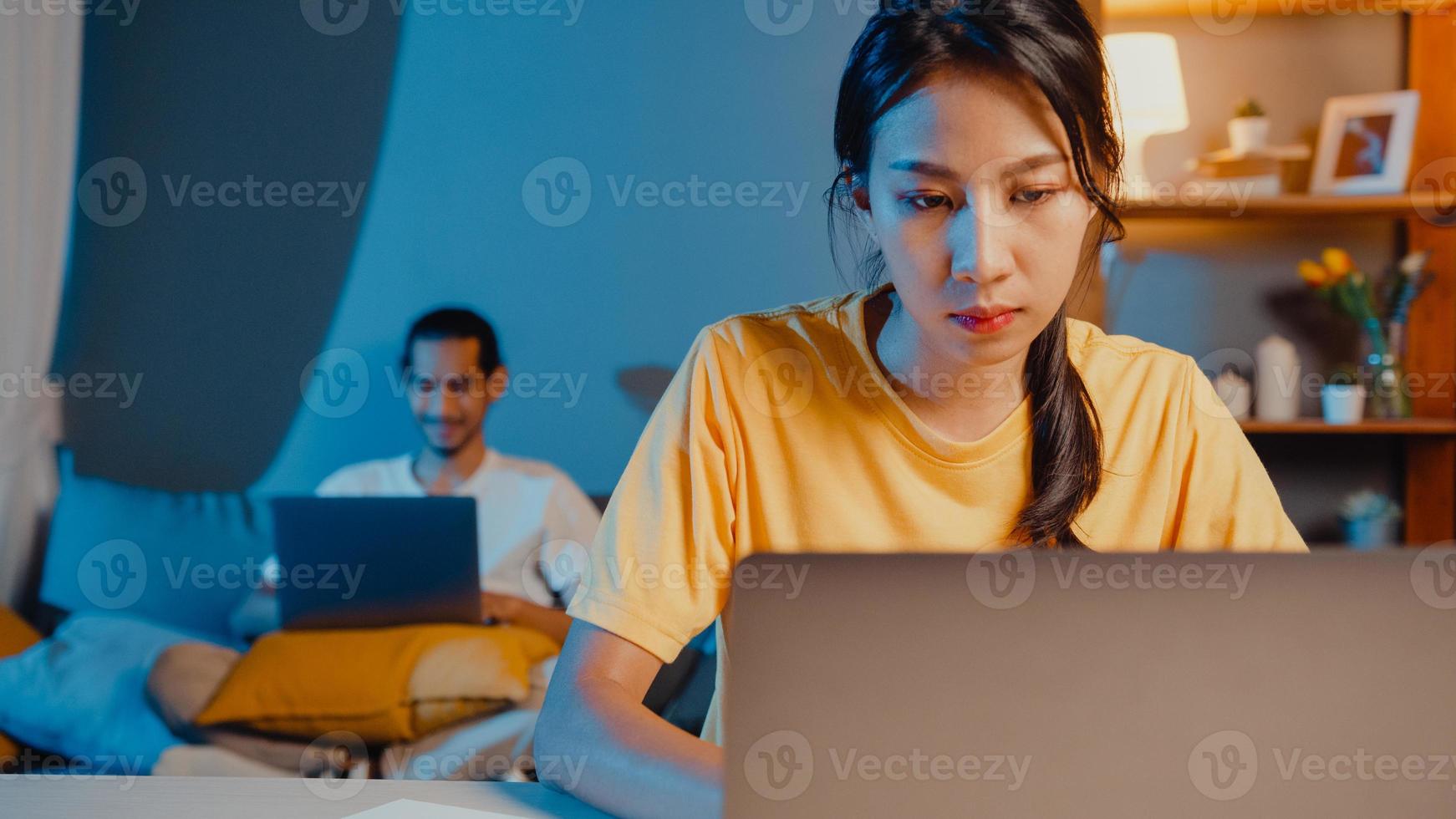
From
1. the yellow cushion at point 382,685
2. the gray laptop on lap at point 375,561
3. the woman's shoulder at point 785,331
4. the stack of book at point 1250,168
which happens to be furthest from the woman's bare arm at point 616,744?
the stack of book at point 1250,168

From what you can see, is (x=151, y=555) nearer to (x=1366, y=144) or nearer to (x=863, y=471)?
(x=863, y=471)

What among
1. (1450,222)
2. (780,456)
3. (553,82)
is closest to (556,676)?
(780,456)

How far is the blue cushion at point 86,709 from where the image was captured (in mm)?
2045

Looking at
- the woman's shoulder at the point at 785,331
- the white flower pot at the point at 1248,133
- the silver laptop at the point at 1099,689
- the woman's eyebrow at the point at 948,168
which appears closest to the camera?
the silver laptop at the point at 1099,689

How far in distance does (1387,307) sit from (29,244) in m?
3.33

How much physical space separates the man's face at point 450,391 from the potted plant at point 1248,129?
187 centimetres

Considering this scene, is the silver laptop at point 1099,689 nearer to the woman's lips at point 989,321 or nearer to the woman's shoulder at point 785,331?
the woman's lips at point 989,321

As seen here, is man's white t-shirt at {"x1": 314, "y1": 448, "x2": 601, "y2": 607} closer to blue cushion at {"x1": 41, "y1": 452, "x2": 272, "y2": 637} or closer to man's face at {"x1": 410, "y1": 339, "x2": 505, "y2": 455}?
man's face at {"x1": 410, "y1": 339, "x2": 505, "y2": 455}

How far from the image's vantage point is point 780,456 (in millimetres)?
1051

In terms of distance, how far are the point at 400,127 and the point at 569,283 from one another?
1.91 feet

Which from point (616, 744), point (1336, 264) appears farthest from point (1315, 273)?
point (616, 744)

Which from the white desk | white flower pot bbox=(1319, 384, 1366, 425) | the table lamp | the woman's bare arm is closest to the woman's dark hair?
the woman's bare arm

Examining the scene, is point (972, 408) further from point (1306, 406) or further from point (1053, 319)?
point (1306, 406)

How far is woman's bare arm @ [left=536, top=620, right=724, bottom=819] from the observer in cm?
71
